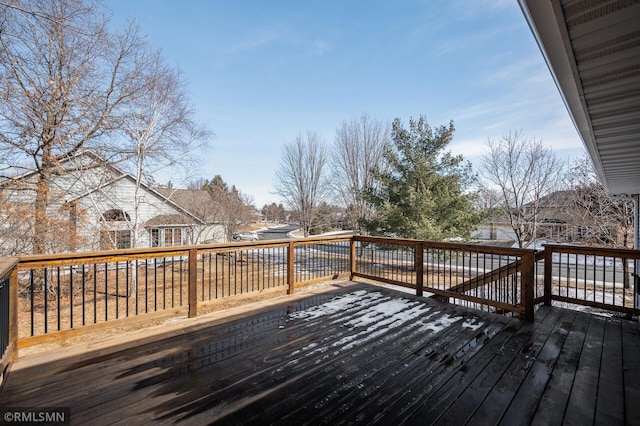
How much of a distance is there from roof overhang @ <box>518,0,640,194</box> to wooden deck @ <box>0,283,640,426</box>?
86.2 inches

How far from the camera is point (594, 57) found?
190 centimetres

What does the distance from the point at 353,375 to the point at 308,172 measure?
1570 cm

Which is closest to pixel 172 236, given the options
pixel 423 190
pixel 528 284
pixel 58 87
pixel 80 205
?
pixel 80 205

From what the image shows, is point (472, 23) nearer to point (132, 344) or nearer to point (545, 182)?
point (545, 182)

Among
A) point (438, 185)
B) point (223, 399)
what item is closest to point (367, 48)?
point (438, 185)

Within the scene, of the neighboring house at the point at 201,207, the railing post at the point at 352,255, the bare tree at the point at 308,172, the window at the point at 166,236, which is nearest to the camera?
the railing post at the point at 352,255

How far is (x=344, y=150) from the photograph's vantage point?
16.2 meters

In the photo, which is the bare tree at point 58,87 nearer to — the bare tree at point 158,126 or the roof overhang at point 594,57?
the bare tree at point 158,126

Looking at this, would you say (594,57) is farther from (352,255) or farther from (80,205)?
(80,205)

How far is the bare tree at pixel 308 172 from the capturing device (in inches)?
684

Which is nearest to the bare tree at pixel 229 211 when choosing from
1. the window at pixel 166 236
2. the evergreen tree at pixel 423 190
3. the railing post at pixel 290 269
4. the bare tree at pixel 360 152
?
the window at pixel 166 236

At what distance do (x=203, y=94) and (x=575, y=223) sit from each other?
1553 cm

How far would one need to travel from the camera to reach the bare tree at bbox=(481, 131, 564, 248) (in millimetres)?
11789

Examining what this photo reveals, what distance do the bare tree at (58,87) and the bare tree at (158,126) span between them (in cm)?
33
